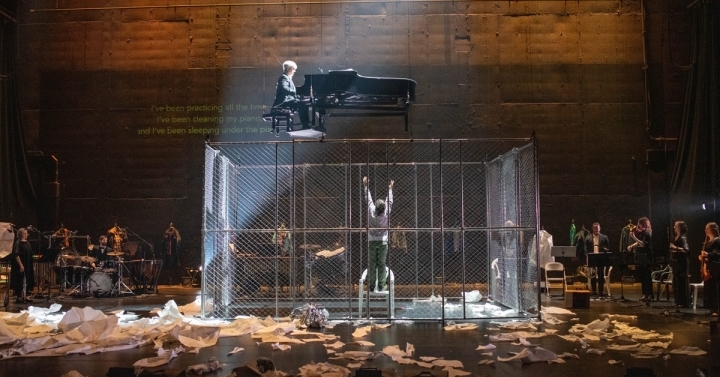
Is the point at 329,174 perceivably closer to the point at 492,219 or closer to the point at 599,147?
the point at 492,219

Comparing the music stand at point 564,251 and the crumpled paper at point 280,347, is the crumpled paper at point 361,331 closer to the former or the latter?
the crumpled paper at point 280,347

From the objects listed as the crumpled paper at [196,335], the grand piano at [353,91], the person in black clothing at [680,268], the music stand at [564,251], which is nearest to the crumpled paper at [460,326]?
the crumpled paper at [196,335]

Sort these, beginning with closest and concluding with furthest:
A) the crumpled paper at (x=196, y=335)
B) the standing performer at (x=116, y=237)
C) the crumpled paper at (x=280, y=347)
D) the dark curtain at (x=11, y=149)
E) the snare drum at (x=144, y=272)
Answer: the crumpled paper at (x=280, y=347) → the crumpled paper at (x=196, y=335) → the snare drum at (x=144, y=272) → the standing performer at (x=116, y=237) → the dark curtain at (x=11, y=149)

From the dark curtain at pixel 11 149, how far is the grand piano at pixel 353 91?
9741 millimetres

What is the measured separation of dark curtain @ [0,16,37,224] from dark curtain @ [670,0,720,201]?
53.3 feet

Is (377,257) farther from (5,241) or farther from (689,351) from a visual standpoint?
(5,241)

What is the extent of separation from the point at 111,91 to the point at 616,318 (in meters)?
13.4

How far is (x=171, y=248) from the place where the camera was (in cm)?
1531

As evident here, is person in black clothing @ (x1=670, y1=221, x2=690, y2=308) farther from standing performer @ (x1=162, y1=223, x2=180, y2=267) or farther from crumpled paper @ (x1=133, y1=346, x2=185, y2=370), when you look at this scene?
standing performer @ (x1=162, y1=223, x2=180, y2=267)

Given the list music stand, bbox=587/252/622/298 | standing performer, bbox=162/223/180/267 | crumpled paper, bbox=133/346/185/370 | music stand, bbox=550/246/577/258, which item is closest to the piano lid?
crumpled paper, bbox=133/346/185/370

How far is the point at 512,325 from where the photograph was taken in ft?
27.6

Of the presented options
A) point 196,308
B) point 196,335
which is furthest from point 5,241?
point 196,335

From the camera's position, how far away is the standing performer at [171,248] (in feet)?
50.2

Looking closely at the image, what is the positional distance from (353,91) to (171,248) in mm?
8572
